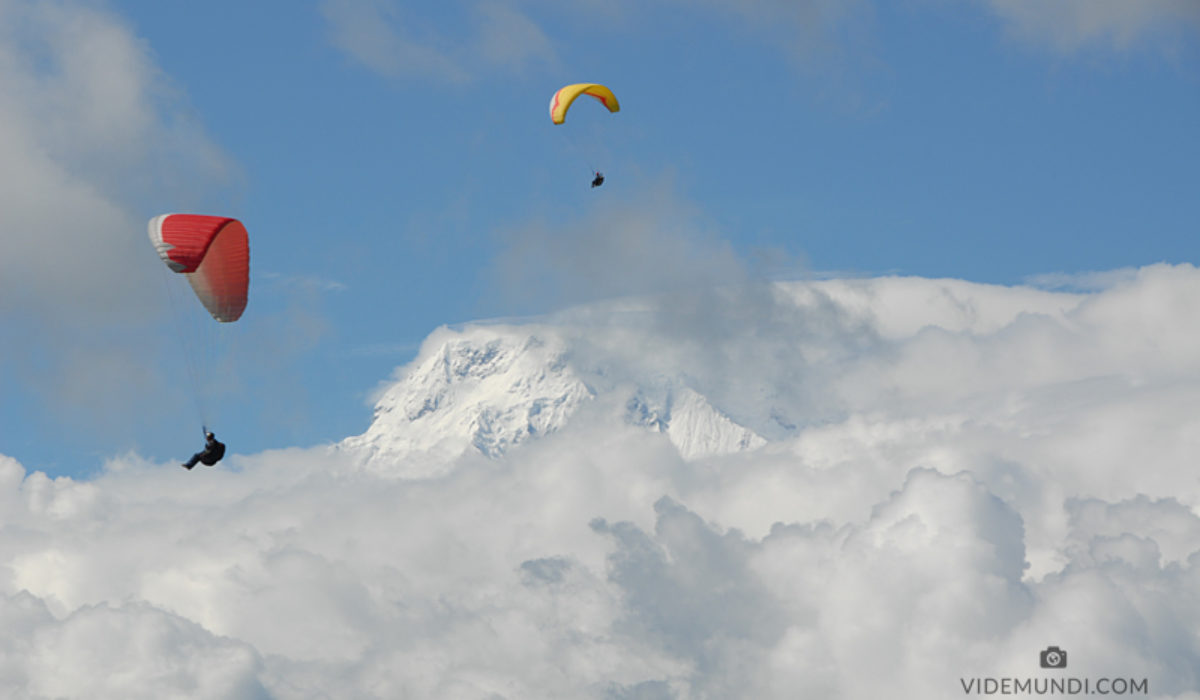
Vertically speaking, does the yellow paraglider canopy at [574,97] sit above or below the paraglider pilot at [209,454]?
above

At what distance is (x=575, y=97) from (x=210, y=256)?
3879 centimetres

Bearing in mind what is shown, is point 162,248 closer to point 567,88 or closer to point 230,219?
point 230,219

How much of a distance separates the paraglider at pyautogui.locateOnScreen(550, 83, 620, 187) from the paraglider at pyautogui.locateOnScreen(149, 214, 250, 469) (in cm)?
3502

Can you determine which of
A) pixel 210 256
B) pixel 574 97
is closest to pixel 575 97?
pixel 574 97

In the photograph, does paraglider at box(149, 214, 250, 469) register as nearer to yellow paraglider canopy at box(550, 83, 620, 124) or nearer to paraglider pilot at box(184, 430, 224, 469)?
paraglider pilot at box(184, 430, 224, 469)

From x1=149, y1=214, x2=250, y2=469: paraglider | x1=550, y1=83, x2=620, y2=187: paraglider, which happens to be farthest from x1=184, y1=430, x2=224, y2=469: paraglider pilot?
x1=550, y1=83, x2=620, y2=187: paraglider

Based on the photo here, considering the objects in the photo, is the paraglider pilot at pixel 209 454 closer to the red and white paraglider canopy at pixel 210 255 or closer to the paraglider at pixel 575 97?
the red and white paraglider canopy at pixel 210 255

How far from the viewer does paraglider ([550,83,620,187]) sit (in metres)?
112

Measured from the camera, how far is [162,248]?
8044cm

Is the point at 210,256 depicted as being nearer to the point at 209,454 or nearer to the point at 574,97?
the point at 209,454

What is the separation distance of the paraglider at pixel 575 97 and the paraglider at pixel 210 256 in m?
35.0

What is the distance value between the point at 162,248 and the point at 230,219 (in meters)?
4.21

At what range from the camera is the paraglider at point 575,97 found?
111969 mm

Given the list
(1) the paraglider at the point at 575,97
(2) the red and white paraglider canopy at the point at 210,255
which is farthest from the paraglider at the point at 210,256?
(1) the paraglider at the point at 575,97
